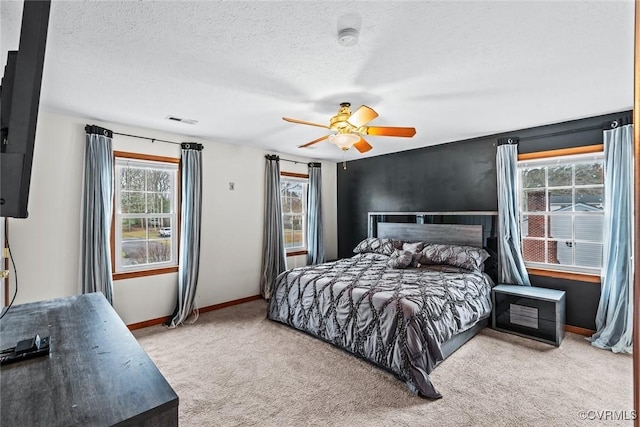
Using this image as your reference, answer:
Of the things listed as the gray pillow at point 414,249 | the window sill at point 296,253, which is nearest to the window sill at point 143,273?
the window sill at point 296,253

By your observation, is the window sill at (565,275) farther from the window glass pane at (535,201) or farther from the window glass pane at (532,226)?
the window glass pane at (535,201)

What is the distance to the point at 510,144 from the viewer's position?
385 cm

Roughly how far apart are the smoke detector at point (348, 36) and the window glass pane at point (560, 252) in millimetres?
3537

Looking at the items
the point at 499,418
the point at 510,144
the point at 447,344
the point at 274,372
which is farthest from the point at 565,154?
the point at 274,372

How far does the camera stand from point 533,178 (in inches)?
153

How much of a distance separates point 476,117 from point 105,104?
3.77 metres

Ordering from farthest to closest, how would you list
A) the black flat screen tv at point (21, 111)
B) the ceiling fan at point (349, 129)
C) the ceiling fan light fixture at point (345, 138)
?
the ceiling fan light fixture at point (345, 138), the ceiling fan at point (349, 129), the black flat screen tv at point (21, 111)

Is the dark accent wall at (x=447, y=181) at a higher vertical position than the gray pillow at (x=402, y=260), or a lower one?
higher

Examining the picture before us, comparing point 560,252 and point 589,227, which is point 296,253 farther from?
point 589,227

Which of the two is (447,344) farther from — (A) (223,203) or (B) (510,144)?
(A) (223,203)

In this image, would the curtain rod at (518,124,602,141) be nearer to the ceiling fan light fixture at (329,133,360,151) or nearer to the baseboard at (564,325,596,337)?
the baseboard at (564,325,596,337)

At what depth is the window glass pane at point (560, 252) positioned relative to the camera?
3623 mm

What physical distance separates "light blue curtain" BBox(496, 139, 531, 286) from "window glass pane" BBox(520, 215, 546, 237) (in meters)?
0.17

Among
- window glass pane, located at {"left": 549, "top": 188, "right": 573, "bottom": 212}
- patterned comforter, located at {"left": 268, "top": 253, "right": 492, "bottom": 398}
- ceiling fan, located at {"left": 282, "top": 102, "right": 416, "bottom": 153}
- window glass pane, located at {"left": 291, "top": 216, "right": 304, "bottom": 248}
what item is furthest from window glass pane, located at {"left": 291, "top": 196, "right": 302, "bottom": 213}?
window glass pane, located at {"left": 549, "top": 188, "right": 573, "bottom": 212}
